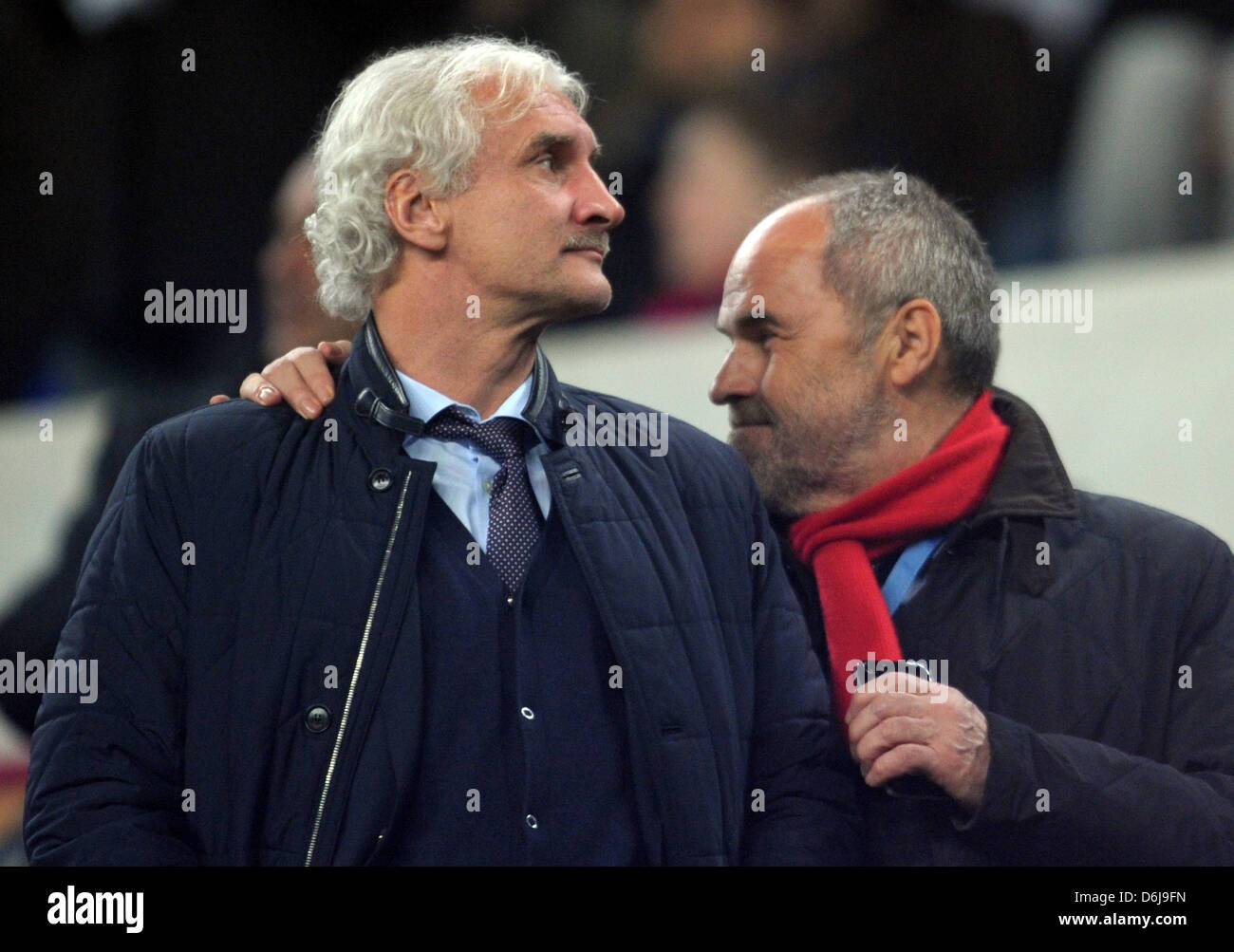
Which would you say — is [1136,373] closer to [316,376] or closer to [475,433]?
[475,433]

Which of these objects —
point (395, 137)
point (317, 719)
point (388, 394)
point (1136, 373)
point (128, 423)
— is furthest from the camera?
point (1136, 373)

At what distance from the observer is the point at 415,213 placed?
2400 mm

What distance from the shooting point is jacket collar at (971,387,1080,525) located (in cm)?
253

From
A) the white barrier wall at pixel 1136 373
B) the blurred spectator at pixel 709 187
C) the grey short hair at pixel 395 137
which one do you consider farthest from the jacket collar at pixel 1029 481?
the blurred spectator at pixel 709 187

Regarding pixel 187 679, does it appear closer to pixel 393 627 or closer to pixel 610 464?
pixel 393 627

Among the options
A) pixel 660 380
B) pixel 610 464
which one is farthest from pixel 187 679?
pixel 660 380

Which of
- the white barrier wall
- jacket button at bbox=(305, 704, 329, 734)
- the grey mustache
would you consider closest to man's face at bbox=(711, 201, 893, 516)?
the grey mustache

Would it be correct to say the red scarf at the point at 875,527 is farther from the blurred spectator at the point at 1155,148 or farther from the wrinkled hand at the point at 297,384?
the blurred spectator at the point at 1155,148

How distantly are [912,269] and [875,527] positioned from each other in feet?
1.28

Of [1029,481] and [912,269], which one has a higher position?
[912,269]

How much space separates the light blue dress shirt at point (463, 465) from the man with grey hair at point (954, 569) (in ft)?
0.51

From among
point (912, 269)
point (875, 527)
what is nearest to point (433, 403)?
→ point (875, 527)

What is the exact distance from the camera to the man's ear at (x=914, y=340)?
265 centimetres
